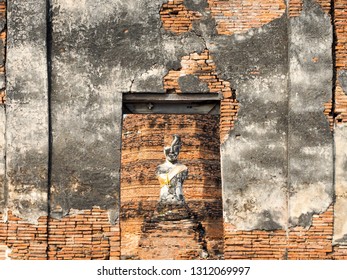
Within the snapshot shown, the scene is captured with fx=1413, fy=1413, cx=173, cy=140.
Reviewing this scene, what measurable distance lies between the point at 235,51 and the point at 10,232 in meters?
2.79

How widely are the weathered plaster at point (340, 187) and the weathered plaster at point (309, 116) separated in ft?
0.28

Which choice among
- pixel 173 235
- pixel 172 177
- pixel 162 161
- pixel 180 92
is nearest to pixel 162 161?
pixel 162 161

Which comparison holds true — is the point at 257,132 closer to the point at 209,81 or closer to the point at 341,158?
the point at 209,81

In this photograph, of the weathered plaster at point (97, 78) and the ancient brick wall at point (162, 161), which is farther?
the ancient brick wall at point (162, 161)

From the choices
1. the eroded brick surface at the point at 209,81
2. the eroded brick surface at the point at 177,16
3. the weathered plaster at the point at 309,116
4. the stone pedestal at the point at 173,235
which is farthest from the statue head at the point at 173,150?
the weathered plaster at the point at 309,116

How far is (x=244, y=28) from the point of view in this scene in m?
13.7

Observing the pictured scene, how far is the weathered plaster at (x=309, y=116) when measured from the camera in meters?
13.5

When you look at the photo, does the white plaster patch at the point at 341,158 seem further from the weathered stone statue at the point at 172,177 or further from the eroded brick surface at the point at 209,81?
the weathered stone statue at the point at 172,177

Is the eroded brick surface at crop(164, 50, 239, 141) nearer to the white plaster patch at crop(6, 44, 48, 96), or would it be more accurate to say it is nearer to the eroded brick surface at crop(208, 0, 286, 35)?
the eroded brick surface at crop(208, 0, 286, 35)

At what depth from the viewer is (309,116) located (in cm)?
1362

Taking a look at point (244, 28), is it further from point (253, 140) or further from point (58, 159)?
point (58, 159)

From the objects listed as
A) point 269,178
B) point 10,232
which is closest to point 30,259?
point 10,232

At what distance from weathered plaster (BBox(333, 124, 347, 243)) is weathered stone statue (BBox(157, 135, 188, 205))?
329 centimetres

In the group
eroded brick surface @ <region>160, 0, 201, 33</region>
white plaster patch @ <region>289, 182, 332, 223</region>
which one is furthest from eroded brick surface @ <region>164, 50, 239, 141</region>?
white plaster patch @ <region>289, 182, 332, 223</region>
